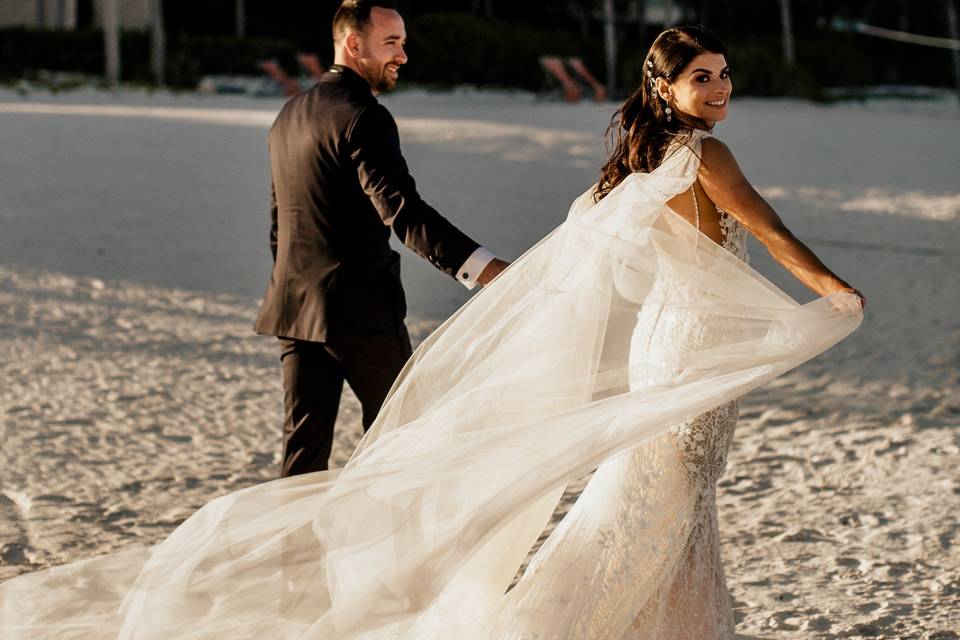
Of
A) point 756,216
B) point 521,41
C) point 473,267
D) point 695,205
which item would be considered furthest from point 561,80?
point 756,216

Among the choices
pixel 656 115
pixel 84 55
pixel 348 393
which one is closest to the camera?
pixel 656 115

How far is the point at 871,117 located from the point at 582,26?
17852 mm

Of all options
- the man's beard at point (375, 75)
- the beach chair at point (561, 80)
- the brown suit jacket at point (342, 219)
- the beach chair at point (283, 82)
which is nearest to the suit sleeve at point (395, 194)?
the brown suit jacket at point (342, 219)

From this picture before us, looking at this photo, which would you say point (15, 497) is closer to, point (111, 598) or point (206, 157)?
point (111, 598)

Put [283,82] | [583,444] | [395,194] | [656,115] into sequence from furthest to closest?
[283,82] < [395,194] < [656,115] < [583,444]

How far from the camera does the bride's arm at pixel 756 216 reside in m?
3.21

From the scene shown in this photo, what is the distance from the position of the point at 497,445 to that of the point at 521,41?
32155 millimetres

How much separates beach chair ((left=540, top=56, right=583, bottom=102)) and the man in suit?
2424 cm

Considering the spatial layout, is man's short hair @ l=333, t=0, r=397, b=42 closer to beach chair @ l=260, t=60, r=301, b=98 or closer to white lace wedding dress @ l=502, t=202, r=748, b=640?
white lace wedding dress @ l=502, t=202, r=748, b=640

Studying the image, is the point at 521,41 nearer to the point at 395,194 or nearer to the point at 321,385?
the point at 321,385

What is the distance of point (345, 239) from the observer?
394 centimetres

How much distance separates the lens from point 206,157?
48.8 feet

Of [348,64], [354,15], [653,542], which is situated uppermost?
[354,15]

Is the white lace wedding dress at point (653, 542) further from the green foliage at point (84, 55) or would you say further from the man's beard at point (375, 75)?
the green foliage at point (84, 55)
